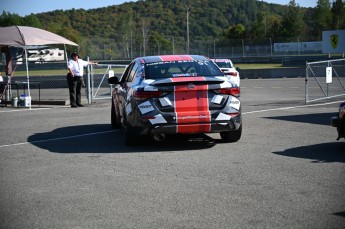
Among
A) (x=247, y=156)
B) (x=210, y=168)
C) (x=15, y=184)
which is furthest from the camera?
(x=247, y=156)

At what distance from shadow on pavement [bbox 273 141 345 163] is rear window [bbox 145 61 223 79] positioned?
2009 millimetres

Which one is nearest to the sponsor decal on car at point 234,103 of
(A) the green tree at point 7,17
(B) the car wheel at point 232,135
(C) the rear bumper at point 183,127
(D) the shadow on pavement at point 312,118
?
(C) the rear bumper at point 183,127

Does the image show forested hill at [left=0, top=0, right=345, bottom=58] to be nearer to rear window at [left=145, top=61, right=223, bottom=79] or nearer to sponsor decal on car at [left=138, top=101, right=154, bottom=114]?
rear window at [left=145, top=61, right=223, bottom=79]

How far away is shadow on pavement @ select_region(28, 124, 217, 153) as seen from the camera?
998 centimetres

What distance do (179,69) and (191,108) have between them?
1.08 metres

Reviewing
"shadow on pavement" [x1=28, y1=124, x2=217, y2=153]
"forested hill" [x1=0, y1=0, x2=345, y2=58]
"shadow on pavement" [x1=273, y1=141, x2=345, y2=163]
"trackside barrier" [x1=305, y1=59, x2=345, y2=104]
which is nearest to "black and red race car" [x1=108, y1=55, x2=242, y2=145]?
"shadow on pavement" [x1=28, y1=124, x2=217, y2=153]

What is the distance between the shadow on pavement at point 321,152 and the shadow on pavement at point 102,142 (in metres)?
1.62

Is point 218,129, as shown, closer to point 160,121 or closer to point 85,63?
point 160,121

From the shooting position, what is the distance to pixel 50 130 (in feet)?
43.0

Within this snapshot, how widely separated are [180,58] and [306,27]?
7664 centimetres

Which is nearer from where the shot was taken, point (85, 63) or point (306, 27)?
point (85, 63)

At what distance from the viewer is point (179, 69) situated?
33.5 ft

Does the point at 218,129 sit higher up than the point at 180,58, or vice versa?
the point at 180,58

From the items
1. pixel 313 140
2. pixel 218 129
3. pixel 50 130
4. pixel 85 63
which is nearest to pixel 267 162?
pixel 218 129
